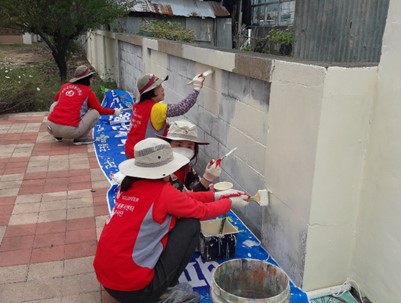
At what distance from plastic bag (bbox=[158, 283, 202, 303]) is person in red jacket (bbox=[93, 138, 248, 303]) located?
0.19 feet

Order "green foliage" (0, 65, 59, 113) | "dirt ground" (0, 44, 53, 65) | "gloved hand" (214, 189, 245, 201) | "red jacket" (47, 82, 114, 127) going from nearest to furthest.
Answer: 1. "gloved hand" (214, 189, 245, 201)
2. "red jacket" (47, 82, 114, 127)
3. "green foliage" (0, 65, 59, 113)
4. "dirt ground" (0, 44, 53, 65)

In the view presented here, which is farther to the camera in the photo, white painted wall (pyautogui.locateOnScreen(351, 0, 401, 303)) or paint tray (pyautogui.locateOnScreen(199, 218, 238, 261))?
paint tray (pyautogui.locateOnScreen(199, 218, 238, 261))

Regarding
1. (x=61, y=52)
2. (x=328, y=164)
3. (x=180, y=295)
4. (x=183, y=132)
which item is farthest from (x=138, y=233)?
(x=61, y=52)

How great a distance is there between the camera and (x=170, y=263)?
2385mm

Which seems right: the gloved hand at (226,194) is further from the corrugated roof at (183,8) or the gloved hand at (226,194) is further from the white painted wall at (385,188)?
the corrugated roof at (183,8)

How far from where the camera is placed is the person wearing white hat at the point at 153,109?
401 cm

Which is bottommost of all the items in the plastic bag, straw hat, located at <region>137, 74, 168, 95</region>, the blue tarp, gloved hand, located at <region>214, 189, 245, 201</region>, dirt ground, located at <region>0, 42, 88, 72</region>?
the blue tarp

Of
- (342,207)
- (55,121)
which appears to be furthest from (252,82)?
(55,121)

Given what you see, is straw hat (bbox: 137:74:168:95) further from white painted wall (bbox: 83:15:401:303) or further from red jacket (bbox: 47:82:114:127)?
red jacket (bbox: 47:82:114:127)

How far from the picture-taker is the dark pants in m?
2.34

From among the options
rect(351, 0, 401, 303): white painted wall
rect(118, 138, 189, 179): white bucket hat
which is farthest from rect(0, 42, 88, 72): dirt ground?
rect(351, 0, 401, 303): white painted wall

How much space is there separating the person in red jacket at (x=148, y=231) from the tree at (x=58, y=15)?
8340 mm

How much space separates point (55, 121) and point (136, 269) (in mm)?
4235

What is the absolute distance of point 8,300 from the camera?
2.64m
